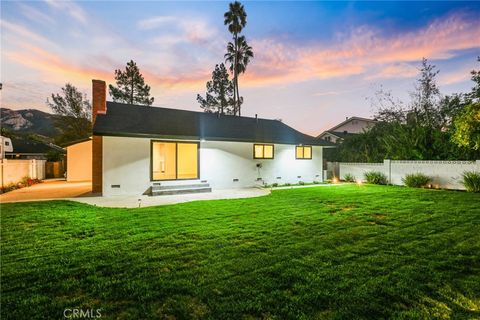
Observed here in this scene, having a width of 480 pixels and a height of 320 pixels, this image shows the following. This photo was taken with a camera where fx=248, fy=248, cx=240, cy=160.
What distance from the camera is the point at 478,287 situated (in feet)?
9.34

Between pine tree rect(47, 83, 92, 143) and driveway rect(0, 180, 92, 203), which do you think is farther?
pine tree rect(47, 83, 92, 143)

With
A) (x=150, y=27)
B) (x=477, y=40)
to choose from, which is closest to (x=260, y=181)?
(x=150, y=27)

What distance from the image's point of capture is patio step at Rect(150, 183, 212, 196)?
34.2 ft

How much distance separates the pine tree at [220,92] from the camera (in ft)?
94.7

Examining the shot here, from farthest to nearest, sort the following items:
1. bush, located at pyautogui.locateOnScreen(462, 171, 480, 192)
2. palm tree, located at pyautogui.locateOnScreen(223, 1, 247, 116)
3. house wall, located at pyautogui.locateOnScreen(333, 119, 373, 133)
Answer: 1. house wall, located at pyautogui.locateOnScreen(333, 119, 373, 133)
2. palm tree, located at pyautogui.locateOnScreen(223, 1, 247, 116)
3. bush, located at pyautogui.locateOnScreen(462, 171, 480, 192)

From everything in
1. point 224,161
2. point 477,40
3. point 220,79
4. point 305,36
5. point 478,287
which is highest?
point 220,79

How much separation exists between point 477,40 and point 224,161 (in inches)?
567

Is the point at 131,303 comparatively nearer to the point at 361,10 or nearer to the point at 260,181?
the point at 260,181

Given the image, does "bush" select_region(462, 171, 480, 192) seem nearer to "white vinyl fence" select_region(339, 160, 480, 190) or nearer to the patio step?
"white vinyl fence" select_region(339, 160, 480, 190)

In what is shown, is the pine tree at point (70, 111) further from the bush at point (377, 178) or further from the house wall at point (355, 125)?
the house wall at point (355, 125)

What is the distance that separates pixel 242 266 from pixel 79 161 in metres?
16.9

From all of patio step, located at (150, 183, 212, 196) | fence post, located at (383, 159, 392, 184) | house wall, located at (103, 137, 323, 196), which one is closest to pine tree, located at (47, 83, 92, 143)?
house wall, located at (103, 137, 323, 196)

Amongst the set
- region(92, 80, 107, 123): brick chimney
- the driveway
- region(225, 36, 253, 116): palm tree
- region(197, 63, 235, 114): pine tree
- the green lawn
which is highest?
region(225, 36, 253, 116): palm tree

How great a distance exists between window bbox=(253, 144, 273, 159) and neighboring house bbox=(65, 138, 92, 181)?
35.5 ft
